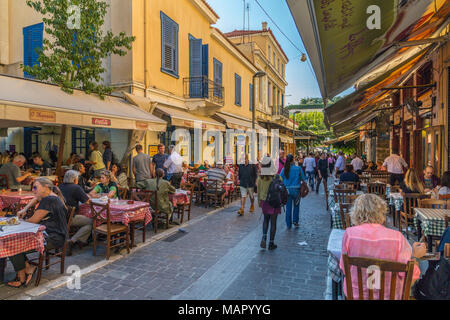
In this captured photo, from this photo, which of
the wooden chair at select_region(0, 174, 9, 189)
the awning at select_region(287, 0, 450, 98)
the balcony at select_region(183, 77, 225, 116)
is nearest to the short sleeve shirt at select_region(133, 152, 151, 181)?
the wooden chair at select_region(0, 174, 9, 189)

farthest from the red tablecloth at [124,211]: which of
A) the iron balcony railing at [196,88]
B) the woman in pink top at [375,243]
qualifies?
the iron balcony railing at [196,88]

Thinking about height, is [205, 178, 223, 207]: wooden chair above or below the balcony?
below

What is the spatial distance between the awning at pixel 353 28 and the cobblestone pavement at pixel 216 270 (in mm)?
3341

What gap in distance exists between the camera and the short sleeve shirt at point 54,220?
401 cm

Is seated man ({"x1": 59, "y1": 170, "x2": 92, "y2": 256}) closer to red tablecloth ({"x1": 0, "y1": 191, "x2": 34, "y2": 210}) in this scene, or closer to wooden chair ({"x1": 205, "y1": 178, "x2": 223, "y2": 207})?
red tablecloth ({"x1": 0, "y1": 191, "x2": 34, "y2": 210})

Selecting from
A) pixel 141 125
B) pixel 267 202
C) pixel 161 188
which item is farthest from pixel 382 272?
pixel 141 125

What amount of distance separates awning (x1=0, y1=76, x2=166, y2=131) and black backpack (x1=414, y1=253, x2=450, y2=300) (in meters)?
6.36

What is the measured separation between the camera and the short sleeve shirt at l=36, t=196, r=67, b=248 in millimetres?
4012

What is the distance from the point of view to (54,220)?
4.09 m

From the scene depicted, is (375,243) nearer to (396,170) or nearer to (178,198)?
(178,198)

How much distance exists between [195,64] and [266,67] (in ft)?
45.1

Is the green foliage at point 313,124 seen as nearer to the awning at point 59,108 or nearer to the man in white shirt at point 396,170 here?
the man in white shirt at point 396,170

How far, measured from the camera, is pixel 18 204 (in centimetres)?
545
